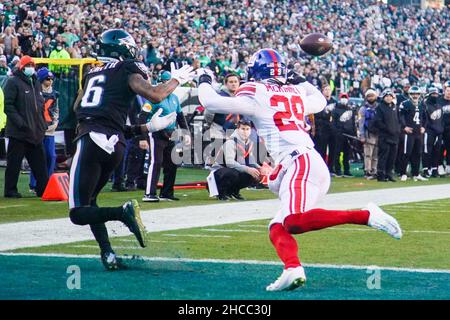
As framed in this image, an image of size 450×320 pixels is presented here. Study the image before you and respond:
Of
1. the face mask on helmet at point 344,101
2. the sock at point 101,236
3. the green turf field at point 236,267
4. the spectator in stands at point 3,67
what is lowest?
the face mask on helmet at point 344,101

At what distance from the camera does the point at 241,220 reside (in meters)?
11.8

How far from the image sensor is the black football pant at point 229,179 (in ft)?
47.6

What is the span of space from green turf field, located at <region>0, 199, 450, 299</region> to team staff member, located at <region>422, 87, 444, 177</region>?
11.0 m

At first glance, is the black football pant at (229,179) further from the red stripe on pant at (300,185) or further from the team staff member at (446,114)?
the team staff member at (446,114)

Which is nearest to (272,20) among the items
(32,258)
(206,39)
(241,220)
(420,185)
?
(206,39)

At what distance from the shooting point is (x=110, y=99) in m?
8.16

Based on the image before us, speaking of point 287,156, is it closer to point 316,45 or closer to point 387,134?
point 316,45

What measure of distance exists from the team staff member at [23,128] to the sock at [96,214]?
22.0 feet

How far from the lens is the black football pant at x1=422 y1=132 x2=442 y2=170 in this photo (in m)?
22.0

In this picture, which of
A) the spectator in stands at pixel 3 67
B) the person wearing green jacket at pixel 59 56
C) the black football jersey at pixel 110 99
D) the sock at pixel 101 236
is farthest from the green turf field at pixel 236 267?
the spectator in stands at pixel 3 67

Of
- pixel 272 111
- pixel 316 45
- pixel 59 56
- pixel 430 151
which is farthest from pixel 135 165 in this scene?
pixel 272 111

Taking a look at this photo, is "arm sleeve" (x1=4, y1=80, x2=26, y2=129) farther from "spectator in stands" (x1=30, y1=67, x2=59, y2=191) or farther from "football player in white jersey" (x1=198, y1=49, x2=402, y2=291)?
"football player in white jersey" (x1=198, y1=49, x2=402, y2=291)

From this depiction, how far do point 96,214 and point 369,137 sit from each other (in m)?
14.0

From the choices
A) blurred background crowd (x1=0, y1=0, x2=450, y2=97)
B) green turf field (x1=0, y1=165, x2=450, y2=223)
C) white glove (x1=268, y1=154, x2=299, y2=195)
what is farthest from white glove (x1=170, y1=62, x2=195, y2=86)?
blurred background crowd (x1=0, y1=0, x2=450, y2=97)
